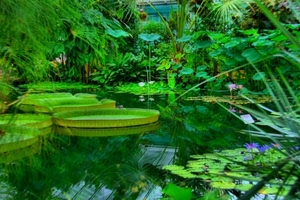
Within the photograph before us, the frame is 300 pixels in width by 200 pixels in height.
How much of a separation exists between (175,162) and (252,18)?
3960mm

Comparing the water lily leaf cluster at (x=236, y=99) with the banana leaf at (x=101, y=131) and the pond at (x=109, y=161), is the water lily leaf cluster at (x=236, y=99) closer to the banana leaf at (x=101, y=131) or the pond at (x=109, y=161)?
the pond at (x=109, y=161)

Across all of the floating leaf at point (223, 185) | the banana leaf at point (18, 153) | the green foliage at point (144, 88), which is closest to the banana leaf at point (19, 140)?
the banana leaf at point (18, 153)

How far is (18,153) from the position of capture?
1.79 meters

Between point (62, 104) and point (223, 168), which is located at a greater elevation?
point (62, 104)

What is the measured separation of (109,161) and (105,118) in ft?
2.62

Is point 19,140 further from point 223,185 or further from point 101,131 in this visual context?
point 223,185

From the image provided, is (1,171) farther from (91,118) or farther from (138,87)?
(138,87)

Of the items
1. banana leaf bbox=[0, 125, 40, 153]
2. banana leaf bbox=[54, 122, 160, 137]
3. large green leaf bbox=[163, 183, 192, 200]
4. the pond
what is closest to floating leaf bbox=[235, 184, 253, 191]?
the pond

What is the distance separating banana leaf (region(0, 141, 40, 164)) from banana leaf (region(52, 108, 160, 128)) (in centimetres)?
51

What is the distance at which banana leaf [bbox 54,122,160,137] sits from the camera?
7.58 ft

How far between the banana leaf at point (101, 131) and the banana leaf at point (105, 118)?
0.03m

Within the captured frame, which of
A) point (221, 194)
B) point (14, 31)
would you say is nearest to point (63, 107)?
point (14, 31)

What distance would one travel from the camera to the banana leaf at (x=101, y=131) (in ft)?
7.58

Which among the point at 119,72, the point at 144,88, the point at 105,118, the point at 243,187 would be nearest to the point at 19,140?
the point at 105,118
